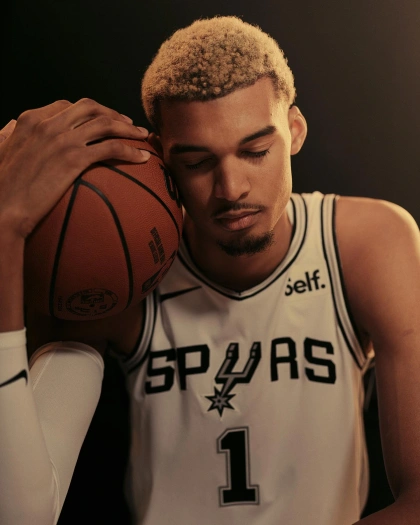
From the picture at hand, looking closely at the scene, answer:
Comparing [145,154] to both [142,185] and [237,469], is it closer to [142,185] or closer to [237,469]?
[142,185]

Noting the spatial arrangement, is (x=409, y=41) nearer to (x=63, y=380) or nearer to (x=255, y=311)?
(x=255, y=311)

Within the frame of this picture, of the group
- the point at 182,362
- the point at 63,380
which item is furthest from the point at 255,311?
the point at 63,380

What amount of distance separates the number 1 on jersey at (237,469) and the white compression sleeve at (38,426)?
33 centimetres

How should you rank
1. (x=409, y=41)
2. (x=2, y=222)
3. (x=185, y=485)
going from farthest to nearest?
(x=409, y=41), (x=185, y=485), (x=2, y=222)

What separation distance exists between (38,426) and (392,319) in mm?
726

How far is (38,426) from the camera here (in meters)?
1.13

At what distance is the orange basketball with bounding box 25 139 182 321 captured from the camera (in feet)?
3.64

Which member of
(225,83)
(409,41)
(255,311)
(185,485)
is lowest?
(185,485)

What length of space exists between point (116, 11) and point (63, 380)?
1.07m

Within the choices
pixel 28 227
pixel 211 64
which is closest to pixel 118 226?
pixel 28 227

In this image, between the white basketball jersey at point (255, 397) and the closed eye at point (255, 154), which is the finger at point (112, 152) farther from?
the white basketball jersey at point (255, 397)

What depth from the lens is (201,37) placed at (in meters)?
1.28

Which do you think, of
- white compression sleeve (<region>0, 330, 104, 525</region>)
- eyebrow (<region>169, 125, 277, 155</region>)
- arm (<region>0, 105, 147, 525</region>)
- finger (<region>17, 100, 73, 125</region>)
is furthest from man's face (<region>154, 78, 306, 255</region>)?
white compression sleeve (<region>0, 330, 104, 525</region>)

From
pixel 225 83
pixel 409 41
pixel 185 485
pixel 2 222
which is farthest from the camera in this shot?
pixel 409 41
